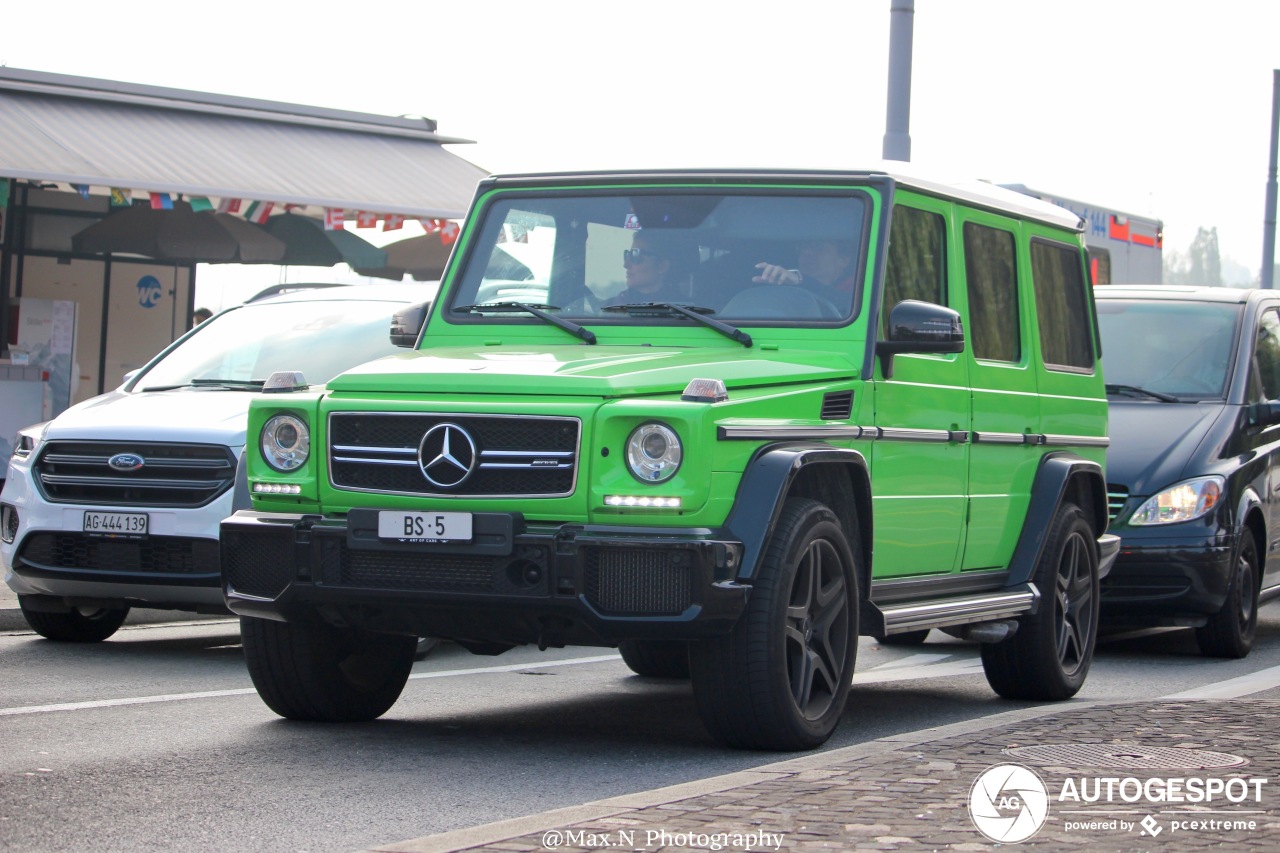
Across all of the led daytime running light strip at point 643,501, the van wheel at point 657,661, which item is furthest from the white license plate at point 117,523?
the led daytime running light strip at point 643,501

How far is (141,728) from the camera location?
24.1ft

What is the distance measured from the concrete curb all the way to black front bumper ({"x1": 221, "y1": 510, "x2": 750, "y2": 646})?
56 centimetres

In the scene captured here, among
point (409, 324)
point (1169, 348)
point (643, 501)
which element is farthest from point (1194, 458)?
point (643, 501)

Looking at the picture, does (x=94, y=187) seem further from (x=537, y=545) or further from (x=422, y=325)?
(x=537, y=545)

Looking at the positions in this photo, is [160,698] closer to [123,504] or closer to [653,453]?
[123,504]

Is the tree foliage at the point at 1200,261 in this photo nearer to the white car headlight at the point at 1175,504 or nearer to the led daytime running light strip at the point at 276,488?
the white car headlight at the point at 1175,504

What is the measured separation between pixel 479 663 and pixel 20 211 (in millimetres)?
14831

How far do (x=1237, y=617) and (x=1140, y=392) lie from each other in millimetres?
1477

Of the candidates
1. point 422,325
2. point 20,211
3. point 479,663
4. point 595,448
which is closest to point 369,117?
point 20,211

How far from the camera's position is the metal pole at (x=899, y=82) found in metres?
16.0

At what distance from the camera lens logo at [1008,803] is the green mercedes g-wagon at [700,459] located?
921 millimetres

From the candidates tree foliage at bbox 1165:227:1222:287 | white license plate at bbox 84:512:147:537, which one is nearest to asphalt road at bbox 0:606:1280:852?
white license plate at bbox 84:512:147:537

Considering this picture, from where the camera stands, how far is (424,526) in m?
6.52

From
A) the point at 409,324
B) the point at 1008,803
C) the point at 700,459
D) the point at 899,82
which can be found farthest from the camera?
the point at 899,82
